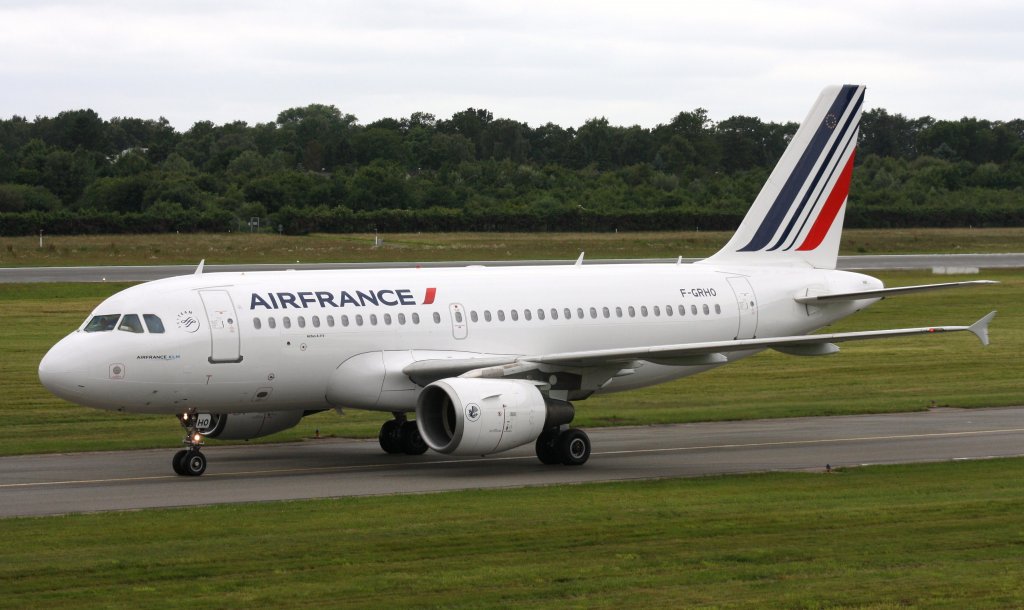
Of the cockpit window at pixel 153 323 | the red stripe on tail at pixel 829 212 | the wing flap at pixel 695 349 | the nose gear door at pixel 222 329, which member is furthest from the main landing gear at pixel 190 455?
the red stripe on tail at pixel 829 212

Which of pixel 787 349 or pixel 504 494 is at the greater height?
pixel 787 349

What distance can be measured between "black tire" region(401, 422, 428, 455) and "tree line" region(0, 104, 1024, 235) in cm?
6785

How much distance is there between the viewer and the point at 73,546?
18812 millimetres

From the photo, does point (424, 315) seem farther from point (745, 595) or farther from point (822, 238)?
point (745, 595)

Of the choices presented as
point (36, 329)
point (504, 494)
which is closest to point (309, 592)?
point (504, 494)

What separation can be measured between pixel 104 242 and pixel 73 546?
71.8 metres

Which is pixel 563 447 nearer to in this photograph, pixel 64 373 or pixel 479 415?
pixel 479 415

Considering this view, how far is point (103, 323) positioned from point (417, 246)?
60694mm

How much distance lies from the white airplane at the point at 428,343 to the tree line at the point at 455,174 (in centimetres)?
6734

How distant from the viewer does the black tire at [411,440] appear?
30047 mm

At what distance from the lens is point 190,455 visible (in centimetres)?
2658

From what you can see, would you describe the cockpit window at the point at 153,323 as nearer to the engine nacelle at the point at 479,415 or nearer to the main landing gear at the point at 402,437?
the engine nacelle at the point at 479,415

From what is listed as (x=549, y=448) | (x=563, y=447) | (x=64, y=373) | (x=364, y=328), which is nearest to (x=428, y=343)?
(x=364, y=328)

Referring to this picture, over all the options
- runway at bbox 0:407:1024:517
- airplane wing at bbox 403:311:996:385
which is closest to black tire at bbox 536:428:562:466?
runway at bbox 0:407:1024:517
